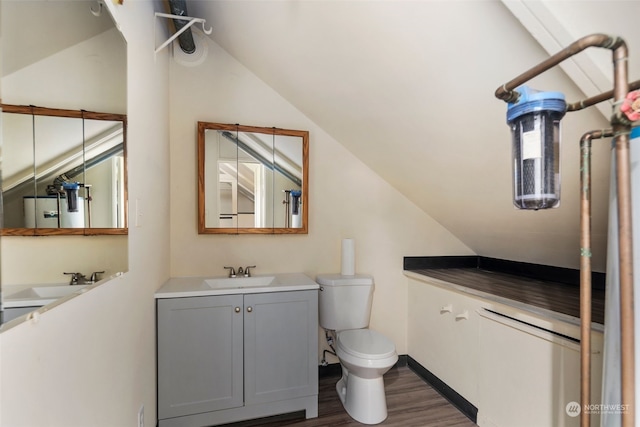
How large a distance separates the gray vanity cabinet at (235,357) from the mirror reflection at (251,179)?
592 mm

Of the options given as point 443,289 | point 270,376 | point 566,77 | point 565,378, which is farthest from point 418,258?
point 566,77

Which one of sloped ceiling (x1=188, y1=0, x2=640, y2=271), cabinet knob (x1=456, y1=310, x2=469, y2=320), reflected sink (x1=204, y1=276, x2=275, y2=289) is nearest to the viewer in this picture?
sloped ceiling (x1=188, y1=0, x2=640, y2=271)

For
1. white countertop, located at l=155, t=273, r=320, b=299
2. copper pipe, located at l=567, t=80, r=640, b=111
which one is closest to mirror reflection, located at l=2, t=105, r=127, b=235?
white countertop, located at l=155, t=273, r=320, b=299

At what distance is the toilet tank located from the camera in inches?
85.8

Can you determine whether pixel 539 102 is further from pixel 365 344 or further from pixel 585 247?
pixel 365 344

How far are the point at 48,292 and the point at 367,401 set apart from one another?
69.6 inches

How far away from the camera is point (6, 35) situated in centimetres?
55

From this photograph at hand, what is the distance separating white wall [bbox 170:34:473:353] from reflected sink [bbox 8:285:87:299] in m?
1.34

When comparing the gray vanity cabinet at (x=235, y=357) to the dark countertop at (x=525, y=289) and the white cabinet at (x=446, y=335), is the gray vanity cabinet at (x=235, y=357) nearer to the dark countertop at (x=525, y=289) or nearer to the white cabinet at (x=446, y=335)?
the white cabinet at (x=446, y=335)

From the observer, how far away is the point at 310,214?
7.73 ft

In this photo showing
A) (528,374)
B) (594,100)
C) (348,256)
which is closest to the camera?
(594,100)

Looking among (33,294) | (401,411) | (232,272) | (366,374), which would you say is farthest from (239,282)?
(33,294)

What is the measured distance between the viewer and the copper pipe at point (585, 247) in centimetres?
88

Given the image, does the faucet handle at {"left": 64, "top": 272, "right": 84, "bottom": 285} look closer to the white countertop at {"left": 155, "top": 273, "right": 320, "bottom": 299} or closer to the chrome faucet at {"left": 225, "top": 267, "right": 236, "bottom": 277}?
the white countertop at {"left": 155, "top": 273, "right": 320, "bottom": 299}
